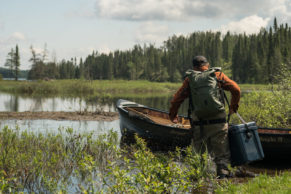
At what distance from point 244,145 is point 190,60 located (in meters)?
93.6

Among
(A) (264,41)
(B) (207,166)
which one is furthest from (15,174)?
(A) (264,41)

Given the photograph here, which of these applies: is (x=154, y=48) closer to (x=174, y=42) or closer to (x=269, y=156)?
(x=174, y=42)

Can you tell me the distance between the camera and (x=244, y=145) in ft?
19.1

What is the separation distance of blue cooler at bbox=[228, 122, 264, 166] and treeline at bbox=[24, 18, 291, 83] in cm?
5913

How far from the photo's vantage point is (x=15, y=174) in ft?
20.1

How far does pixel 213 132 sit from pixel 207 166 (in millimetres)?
634

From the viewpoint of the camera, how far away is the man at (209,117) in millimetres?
5652

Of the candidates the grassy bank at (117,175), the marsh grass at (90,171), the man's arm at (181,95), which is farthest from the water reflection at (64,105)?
the man's arm at (181,95)

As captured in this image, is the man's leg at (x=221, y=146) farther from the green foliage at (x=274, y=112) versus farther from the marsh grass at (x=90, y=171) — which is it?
the green foliage at (x=274, y=112)

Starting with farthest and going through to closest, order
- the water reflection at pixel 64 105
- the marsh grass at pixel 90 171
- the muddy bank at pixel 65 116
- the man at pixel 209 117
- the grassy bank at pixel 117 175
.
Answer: the water reflection at pixel 64 105
the muddy bank at pixel 65 116
the man at pixel 209 117
the marsh grass at pixel 90 171
the grassy bank at pixel 117 175

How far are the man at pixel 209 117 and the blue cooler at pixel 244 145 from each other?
0.13 m

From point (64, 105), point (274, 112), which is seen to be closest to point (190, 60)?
point (64, 105)

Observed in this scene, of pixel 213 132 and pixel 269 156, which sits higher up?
pixel 213 132

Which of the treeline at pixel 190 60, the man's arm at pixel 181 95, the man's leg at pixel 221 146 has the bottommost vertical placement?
the man's leg at pixel 221 146
